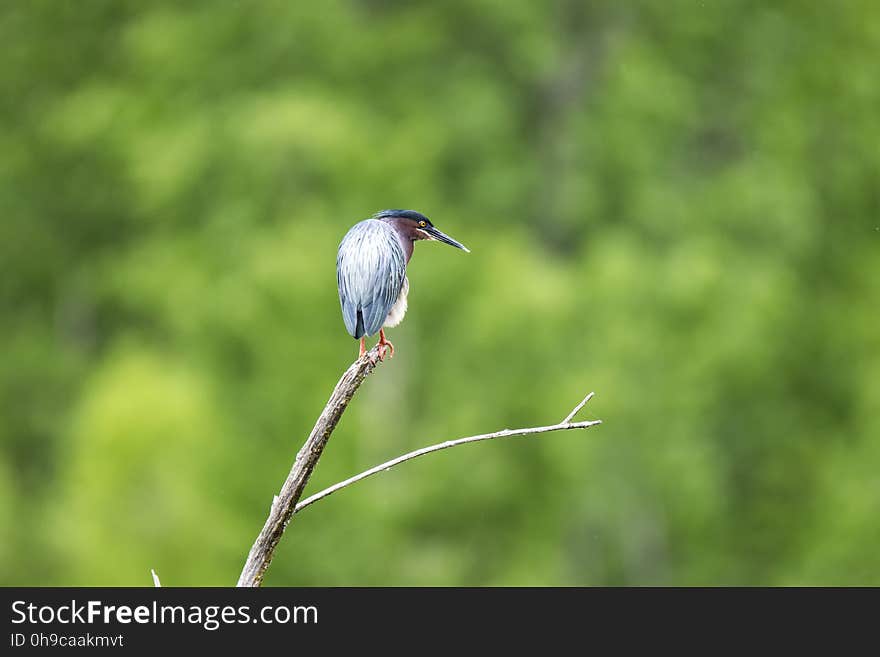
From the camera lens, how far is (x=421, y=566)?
16.7 metres

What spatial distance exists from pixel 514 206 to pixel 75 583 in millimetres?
10303

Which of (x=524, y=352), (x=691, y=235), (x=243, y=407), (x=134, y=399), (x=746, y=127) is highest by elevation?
(x=746, y=127)

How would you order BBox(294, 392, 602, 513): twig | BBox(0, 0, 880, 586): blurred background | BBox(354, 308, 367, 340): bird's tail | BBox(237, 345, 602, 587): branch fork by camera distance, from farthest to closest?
1. BBox(0, 0, 880, 586): blurred background
2. BBox(354, 308, 367, 340): bird's tail
3. BBox(237, 345, 602, 587): branch fork
4. BBox(294, 392, 602, 513): twig

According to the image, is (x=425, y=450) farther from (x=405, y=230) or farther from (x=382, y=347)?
(x=405, y=230)

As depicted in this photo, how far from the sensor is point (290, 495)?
4098 mm

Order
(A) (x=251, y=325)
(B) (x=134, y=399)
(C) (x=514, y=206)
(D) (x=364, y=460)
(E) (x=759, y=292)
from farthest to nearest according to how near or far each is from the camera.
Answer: (C) (x=514, y=206) < (E) (x=759, y=292) < (A) (x=251, y=325) < (D) (x=364, y=460) < (B) (x=134, y=399)

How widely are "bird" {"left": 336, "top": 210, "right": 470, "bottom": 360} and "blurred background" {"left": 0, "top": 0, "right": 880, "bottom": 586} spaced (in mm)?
8131

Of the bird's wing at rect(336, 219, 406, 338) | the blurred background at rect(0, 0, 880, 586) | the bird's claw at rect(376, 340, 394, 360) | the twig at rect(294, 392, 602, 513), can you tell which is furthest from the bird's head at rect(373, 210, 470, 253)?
the blurred background at rect(0, 0, 880, 586)

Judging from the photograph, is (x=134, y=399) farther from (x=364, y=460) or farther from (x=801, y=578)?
(x=801, y=578)

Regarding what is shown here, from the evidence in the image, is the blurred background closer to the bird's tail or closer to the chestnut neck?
the chestnut neck

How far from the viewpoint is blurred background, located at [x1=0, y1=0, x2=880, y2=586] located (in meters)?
15.2

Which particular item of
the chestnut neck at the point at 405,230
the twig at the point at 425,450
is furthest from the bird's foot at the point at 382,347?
the twig at the point at 425,450

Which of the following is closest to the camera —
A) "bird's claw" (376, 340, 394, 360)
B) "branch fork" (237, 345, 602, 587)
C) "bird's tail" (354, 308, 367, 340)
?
"branch fork" (237, 345, 602, 587)

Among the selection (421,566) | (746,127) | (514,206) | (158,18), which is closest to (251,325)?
(421,566)
